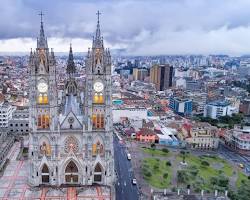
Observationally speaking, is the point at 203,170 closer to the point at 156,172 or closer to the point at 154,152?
the point at 156,172

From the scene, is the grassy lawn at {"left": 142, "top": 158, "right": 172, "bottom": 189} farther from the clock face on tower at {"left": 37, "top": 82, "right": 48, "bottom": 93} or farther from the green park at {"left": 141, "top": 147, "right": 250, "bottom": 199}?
the clock face on tower at {"left": 37, "top": 82, "right": 48, "bottom": 93}

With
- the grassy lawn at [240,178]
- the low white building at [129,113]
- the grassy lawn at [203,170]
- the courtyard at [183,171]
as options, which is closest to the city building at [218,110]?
the low white building at [129,113]

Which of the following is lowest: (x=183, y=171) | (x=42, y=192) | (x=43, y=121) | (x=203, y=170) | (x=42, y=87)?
(x=203, y=170)

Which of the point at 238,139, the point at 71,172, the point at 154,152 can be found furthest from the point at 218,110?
the point at 71,172

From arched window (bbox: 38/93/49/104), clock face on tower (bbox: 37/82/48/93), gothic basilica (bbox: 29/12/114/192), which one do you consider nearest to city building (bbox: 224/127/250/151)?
gothic basilica (bbox: 29/12/114/192)

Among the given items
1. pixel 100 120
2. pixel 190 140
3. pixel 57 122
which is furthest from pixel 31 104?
pixel 190 140
